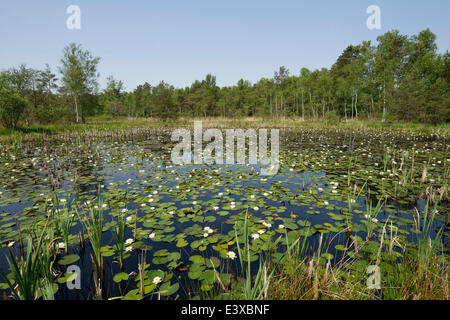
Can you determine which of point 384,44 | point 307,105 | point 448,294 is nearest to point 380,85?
point 384,44

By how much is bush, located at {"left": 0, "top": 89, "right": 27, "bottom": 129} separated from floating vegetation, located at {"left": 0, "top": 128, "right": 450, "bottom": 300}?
15.2m

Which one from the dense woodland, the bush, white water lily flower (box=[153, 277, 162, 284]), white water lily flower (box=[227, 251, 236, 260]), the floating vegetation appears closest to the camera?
the floating vegetation

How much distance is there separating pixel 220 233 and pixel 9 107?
26398 millimetres

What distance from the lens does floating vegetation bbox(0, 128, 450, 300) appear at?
2.57m

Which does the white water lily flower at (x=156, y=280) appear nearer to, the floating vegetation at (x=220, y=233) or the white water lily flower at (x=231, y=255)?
the floating vegetation at (x=220, y=233)

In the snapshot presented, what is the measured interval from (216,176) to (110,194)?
3.69m

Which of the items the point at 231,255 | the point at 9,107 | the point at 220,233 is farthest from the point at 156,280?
the point at 9,107

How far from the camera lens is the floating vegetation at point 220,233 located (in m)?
2.57

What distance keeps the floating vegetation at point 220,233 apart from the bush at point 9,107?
15.2 meters

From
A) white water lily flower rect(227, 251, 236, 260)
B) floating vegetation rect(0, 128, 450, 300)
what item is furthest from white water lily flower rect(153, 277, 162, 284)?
white water lily flower rect(227, 251, 236, 260)

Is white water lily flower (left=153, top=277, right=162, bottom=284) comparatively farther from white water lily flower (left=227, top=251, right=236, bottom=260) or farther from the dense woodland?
the dense woodland

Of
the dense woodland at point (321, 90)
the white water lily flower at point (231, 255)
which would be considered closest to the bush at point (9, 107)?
the dense woodland at point (321, 90)

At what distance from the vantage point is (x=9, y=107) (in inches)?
776
